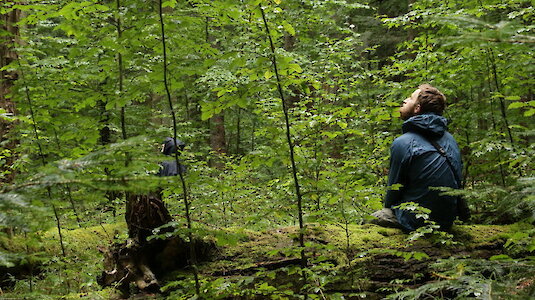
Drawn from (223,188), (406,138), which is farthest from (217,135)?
(223,188)

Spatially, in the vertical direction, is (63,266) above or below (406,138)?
below

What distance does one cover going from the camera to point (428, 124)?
3.99 metres

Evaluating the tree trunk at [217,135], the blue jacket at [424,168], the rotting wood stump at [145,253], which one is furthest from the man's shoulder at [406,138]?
the tree trunk at [217,135]

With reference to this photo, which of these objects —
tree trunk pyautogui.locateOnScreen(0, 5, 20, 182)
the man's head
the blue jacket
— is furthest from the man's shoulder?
tree trunk pyautogui.locateOnScreen(0, 5, 20, 182)

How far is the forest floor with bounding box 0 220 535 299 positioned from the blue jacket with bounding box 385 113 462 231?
245 mm

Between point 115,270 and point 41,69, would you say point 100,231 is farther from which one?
point 41,69

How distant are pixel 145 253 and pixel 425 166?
10.0 feet

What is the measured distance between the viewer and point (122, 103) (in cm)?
327

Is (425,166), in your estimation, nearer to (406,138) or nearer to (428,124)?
(406,138)

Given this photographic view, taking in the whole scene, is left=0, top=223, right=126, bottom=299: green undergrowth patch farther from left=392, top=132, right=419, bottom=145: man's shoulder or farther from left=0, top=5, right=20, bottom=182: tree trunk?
left=392, top=132, right=419, bottom=145: man's shoulder

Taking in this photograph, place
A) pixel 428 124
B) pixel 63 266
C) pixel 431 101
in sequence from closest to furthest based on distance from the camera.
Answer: pixel 63 266 → pixel 428 124 → pixel 431 101

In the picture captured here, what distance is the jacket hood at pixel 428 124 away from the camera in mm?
3988

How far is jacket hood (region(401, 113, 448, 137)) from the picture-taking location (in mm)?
3988

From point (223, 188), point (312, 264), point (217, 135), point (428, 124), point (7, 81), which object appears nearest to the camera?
point (223, 188)
